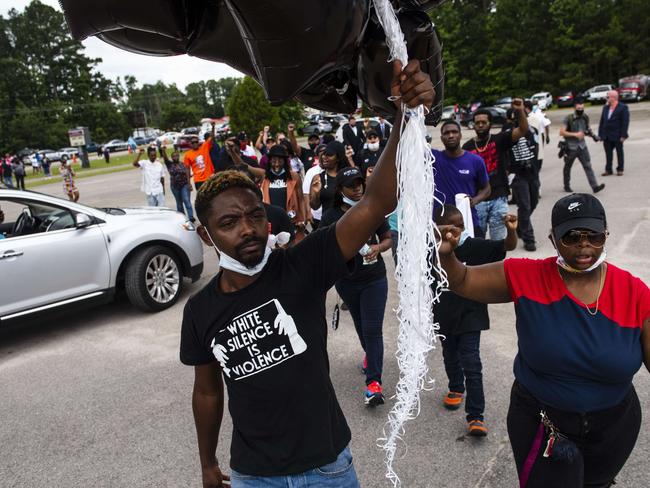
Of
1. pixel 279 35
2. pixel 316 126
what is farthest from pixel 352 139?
pixel 316 126

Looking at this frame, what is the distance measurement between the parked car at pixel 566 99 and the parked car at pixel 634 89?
13.5ft

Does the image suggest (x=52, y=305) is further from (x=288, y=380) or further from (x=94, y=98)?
(x=94, y=98)

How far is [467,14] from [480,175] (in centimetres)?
4378

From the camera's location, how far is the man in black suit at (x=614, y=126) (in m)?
10.9

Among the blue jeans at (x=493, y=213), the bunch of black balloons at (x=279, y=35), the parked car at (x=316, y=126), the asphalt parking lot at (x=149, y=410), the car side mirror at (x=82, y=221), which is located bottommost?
the asphalt parking lot at (x=149, y=410)

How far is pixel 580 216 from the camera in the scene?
211 centimetres

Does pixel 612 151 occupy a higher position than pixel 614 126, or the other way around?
pixel 614 126

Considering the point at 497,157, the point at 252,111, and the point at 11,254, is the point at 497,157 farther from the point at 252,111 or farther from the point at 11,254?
the point at 252,111

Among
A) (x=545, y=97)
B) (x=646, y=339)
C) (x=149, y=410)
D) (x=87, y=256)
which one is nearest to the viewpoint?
(x=646, y=339)

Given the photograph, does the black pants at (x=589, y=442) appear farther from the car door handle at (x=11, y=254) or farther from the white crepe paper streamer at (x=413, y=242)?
the car door handle at (x=11, y=254)

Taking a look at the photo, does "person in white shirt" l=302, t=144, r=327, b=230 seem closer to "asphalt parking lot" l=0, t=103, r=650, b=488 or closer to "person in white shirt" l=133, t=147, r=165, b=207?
"asphalt parking lot" l=0, t=103, r=650, b=488

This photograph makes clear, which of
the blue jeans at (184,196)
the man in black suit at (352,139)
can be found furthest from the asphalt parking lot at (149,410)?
the blue jeans at (184,196)

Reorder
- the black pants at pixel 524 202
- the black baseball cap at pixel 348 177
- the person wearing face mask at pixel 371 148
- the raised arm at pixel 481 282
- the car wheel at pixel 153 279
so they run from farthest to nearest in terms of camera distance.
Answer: the person wearing face mask at pixel 371 148 → the black pants at pixel 524 202 → the car wheel at pixel 153 279 → the black baseball cap at pixel 348 177 → the raised arm at pixel 481 282

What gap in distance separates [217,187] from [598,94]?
135 feet
